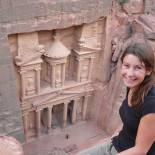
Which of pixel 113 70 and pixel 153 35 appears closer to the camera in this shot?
pixel 153 35

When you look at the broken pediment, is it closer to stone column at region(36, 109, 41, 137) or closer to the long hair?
stone column at region(36, 109, 41, 137)

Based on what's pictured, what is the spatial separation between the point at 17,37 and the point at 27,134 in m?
3.33

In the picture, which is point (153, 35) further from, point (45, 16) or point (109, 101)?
point (45, 16)

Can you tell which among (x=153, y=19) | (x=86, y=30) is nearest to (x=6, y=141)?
(x=86, y=30)

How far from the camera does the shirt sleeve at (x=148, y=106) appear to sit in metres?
2.43

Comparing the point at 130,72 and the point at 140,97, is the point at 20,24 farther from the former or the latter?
the point at 140,97

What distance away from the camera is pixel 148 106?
246 cm

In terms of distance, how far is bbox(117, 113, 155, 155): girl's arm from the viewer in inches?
96.2

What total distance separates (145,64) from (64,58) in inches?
245

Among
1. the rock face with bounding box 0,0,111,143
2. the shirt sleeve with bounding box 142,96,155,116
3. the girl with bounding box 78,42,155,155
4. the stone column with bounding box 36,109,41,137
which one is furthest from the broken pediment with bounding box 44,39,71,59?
the shirt sleeve with bounding box 142,96,155,116

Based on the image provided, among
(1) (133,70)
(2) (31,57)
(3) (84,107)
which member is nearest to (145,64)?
(1) (133,70)

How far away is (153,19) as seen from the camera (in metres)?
9.05

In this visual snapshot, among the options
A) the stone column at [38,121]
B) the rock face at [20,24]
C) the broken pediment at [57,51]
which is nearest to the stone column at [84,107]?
the stone column at [38,121]

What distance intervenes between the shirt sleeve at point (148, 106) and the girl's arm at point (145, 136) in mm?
34
